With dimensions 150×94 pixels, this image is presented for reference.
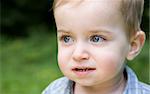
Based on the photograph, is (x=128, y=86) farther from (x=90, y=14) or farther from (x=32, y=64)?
(x=32, y=64)

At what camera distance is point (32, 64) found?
20.1ft

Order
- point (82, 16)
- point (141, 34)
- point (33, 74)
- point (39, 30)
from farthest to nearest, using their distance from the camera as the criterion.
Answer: point (39, 30), point (33, 74), point (141, 34), point (82, 16)

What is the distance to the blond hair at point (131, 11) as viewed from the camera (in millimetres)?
2686

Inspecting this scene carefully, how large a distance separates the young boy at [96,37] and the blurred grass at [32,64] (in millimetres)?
2276

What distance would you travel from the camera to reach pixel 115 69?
270cm

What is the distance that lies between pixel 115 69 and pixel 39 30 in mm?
4379

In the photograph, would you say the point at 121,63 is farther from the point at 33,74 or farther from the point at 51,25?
the point at 51,25

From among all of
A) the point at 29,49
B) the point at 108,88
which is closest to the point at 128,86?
the point at 108,88

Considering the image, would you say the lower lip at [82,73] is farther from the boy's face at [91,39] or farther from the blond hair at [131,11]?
the blond hair at [131,11]

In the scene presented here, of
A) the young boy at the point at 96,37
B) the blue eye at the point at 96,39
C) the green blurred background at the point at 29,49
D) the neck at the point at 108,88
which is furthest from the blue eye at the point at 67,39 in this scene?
the green blurred background at the point at 29,49

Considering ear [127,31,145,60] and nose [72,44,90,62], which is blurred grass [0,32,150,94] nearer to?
ear [127,31,145,60]

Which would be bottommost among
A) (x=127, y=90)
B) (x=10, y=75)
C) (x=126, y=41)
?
(x=10, y=75)

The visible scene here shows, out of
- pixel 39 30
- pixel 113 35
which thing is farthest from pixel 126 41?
pixel 39 30

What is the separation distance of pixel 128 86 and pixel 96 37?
0.35 m
